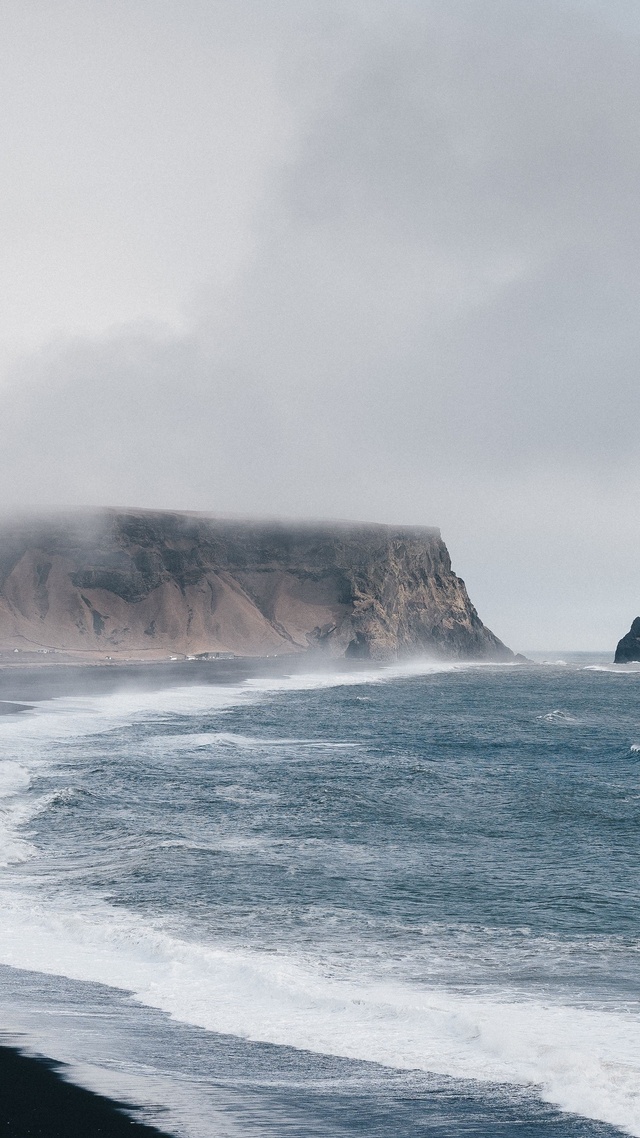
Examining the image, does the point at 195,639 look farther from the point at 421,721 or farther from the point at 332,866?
the point at 332,866

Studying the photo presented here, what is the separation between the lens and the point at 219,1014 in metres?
10.5

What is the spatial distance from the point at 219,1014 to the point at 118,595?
193 metres

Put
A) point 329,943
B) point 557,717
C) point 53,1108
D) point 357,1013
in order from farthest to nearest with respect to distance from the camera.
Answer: point 557,717, point 329,943, point 357,1013, point 53,1108

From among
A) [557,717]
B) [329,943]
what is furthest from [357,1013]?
[557,717]

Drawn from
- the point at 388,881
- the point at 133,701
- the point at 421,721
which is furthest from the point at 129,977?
the point at 133,701

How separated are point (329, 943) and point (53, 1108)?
20.4ft

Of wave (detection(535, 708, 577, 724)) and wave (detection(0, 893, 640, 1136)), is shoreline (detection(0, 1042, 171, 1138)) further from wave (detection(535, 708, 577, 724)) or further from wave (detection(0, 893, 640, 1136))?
wave (detection(535, 708, 577, 724))

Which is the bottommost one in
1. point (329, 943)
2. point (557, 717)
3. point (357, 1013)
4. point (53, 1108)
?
point (557, 717)

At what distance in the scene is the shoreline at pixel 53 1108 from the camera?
285 inches

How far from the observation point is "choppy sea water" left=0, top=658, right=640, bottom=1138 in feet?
27.2

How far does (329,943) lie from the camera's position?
13406 millimetres

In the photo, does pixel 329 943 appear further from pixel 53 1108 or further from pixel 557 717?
pixel 557 717

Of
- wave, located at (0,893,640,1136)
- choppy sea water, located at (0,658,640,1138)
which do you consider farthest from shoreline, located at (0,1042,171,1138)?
wave, located at (0,893,640,1136)

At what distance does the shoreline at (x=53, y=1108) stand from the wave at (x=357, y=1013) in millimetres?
2210
